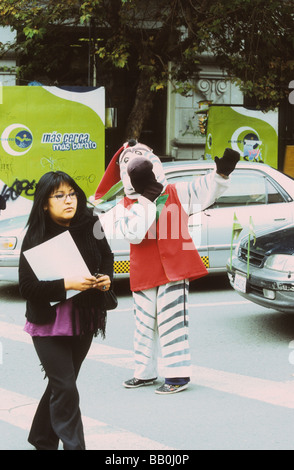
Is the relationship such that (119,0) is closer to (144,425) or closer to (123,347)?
(123,347)

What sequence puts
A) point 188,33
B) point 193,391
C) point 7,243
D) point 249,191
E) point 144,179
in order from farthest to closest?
point 188,33
point 249,191
point 7,243
point 193,391
point 144,179

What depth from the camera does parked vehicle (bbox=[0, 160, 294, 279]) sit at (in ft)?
31.2

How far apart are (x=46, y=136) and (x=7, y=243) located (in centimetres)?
473

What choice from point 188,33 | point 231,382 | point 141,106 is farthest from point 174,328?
point 188,33

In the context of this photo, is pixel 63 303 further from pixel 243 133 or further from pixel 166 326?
pixel 243 133

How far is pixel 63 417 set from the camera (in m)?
4.22

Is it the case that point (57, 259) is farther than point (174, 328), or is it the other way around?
point (174, 328)

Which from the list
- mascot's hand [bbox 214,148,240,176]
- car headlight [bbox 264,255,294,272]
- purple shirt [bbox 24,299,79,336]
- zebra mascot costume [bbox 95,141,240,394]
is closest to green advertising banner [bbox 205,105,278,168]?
car headlight [bbox 264,255,294,272]

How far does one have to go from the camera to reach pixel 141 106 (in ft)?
48.1

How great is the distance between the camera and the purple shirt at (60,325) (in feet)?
14.0

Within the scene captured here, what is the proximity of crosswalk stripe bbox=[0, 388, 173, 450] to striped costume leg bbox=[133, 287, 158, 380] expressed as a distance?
2.88 feet

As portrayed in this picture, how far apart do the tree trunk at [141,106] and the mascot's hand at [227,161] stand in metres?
9.16

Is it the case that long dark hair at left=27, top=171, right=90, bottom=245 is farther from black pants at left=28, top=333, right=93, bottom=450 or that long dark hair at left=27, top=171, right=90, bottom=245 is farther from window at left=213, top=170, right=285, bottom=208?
window at left=213, top=170, right=285, bottom=208

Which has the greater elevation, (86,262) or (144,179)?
(144,179)
